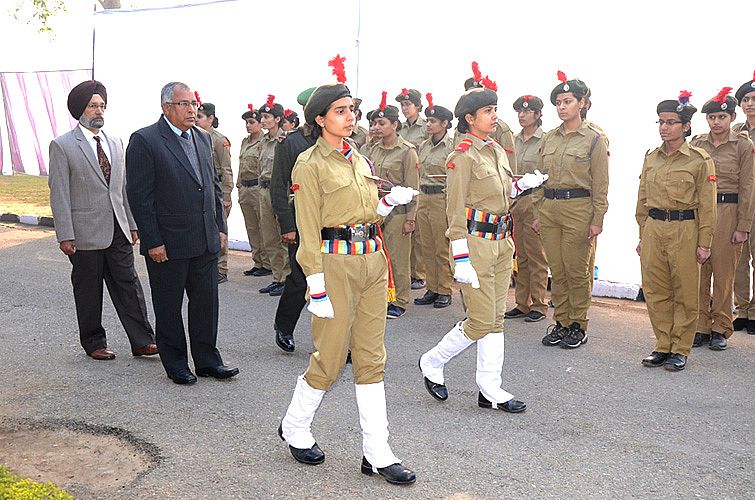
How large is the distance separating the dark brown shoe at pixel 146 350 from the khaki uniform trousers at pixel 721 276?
446 cm

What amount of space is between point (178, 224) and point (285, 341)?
1.44 m

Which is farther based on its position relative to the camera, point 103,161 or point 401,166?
point 401,166

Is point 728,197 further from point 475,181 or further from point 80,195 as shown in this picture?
point 80,195

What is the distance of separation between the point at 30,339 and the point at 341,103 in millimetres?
4069

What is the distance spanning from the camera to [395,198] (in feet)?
13.5

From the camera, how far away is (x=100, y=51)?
1305 centimetres

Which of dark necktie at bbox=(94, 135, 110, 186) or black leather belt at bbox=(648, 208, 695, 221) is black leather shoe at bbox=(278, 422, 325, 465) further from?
black leather belt at bbox=(648, 208, 695, 221)

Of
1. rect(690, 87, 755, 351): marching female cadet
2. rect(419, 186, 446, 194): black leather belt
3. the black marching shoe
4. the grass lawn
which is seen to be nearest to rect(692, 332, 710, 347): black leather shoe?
Answer: rect(690, 87, 755, 351): marching female cadet

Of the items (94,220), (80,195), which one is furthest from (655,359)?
(80,195)

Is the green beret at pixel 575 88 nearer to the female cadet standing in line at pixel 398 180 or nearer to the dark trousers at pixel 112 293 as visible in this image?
the female cadet standing in line at pixel 398 180

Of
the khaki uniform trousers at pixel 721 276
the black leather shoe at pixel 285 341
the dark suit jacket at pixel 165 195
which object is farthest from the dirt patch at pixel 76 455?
the khaki uniform trousers at pixel 721 276

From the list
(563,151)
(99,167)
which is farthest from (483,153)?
(99,167)

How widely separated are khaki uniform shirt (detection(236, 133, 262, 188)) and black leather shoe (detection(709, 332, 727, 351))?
550 cm

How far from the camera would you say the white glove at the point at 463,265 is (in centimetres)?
484
